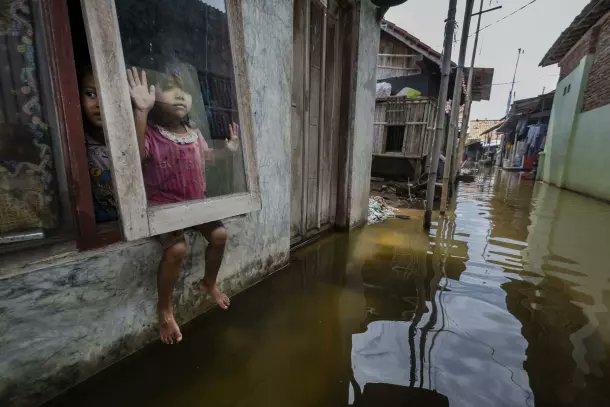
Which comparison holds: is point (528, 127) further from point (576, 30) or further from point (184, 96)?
point (184, 96)

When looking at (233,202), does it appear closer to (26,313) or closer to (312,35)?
(26,313)

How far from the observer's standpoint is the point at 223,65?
2.23 metres

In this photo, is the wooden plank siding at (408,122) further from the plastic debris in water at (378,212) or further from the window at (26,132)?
the window at (26,132)

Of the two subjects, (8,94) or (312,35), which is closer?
(8,94)

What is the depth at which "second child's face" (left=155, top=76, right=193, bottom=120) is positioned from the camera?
1802mm

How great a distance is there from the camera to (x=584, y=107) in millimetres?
11211

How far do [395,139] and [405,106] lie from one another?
125cm

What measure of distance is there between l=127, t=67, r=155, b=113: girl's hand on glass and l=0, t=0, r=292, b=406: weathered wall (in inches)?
33.9

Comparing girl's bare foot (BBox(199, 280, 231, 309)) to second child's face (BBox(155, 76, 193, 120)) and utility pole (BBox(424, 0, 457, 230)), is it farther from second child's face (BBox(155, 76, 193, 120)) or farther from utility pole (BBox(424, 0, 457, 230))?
utility pole (BBox(424, 0, 457, 230))

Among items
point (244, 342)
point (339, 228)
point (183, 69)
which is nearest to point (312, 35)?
point (183, 69)

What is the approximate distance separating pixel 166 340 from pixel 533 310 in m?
3.11

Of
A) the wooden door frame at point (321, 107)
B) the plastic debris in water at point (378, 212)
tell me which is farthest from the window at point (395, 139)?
the wooden door frame at point (321, 107)

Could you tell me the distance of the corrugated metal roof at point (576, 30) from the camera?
9562mm

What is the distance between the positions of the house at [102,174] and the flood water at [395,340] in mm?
310
